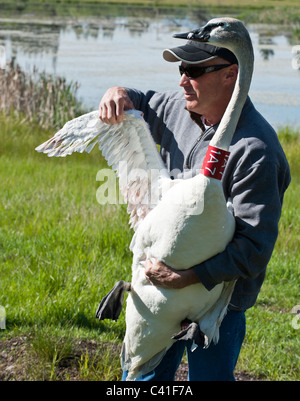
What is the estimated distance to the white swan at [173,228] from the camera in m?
2.82

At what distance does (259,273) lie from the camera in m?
3.09

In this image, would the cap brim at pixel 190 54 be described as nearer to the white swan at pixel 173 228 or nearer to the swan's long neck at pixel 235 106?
the white swan at pixel 173 228

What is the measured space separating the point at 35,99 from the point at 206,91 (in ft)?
30.7

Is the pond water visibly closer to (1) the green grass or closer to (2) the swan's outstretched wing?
(1) the green grass

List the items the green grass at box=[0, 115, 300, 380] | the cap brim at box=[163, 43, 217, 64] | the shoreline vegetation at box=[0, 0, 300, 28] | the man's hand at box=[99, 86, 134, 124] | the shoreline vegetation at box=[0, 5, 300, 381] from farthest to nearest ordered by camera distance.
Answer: the shoreline vegetation at box=[0, 0, 300, 28]
the green grass at box=[0, 115, 300, 380]
the shoreline vegetation at box=[0, 5, 300, 381]
the man's hand at box=[99, 86, 134, 124]
the cap brim at box=[163, 43, 217, 64]

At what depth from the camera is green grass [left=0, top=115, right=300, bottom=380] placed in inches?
176

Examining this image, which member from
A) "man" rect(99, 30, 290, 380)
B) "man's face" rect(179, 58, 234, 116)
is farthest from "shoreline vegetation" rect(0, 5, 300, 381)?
"man's face" rect(179, 58, 234, 116)

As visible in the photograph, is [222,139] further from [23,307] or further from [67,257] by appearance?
[67,257]

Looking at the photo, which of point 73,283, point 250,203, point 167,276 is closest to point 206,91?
point 250,203

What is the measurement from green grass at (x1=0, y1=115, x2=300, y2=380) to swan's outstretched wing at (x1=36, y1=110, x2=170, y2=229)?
3.96 ft

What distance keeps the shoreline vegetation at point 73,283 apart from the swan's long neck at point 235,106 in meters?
1.86

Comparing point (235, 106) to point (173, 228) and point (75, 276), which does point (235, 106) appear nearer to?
→ point (173, 228)

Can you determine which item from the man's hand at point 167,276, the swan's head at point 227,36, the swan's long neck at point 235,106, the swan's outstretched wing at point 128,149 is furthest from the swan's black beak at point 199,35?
the man's hand at point 167,276

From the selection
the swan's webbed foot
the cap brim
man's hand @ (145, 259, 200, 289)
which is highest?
the cap brim
